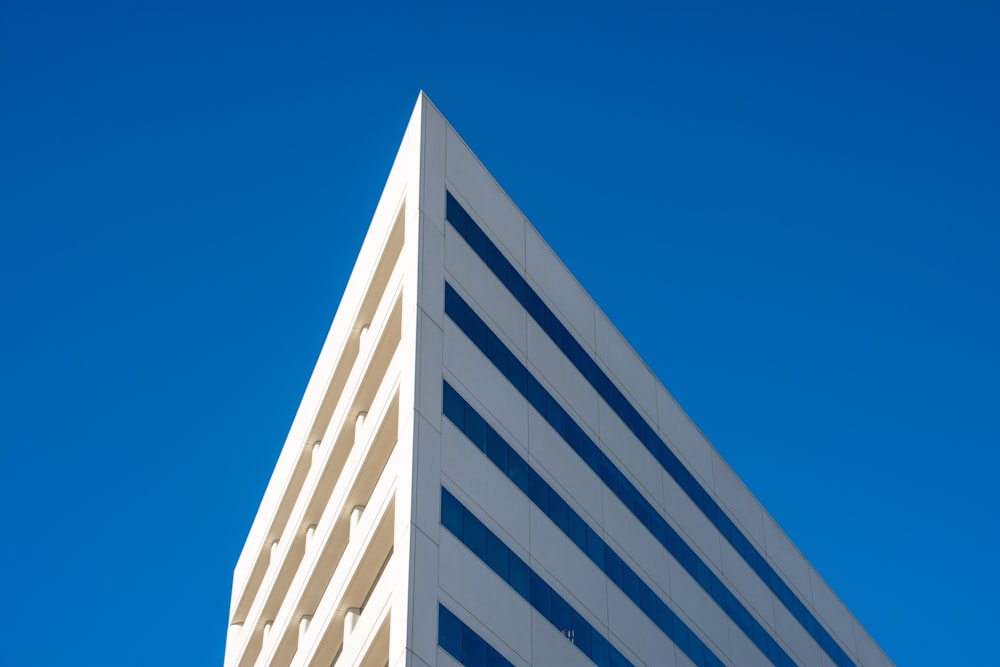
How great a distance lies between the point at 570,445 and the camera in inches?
1774

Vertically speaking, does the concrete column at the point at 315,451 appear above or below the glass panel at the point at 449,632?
above

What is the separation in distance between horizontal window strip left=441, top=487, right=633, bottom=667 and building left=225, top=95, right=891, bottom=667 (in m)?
0.07

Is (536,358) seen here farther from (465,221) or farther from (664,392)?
(664,392)

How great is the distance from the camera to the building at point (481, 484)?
3691 cm

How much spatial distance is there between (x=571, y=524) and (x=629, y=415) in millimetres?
9225

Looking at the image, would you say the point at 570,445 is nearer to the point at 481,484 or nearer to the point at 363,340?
the point at 481,484

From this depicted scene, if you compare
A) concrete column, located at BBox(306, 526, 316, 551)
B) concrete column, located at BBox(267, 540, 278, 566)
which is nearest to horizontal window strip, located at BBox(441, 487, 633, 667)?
Result: concrete column, located at BBox(306, 526, 316, 551)

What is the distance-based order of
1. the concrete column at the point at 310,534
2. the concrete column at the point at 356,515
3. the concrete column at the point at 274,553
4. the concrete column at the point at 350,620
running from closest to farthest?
the concrete column at the point at 350,620 → the concrete column at the point at 356,515 → the concrete column at the point at 310,534 → the concrete column at the point at 274,553

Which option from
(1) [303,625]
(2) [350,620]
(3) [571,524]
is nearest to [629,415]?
(3) [571,524]

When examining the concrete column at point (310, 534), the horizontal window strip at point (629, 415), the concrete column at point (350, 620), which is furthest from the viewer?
the concrete column at point (310, 534)

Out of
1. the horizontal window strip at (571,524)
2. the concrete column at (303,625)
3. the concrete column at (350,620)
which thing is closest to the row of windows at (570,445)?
the horizontal window strip at (571,524)

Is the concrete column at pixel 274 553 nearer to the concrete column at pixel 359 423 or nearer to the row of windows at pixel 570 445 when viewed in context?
the concrete column at pixel 359 423

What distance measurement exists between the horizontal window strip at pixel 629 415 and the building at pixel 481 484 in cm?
12

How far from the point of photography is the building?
121ft
